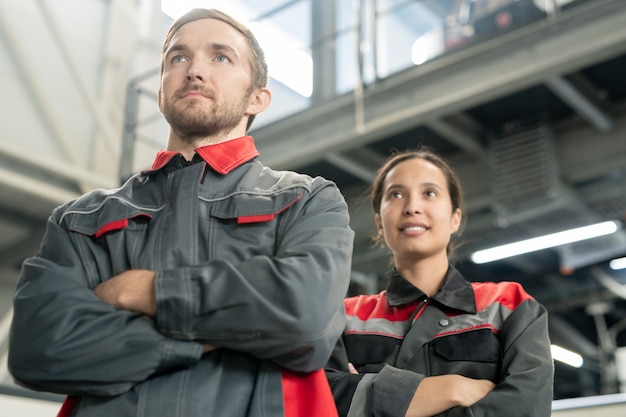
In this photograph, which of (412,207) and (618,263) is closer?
(412,207)

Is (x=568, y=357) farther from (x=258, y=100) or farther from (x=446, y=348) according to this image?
(x=258, y=100)

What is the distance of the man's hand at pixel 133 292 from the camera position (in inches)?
44.8

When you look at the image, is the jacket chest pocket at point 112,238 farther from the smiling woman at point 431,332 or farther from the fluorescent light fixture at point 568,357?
the fluorescent light fixture at point 568,357

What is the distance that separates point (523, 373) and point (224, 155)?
29.8 inches

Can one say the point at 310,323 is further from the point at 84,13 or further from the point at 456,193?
the point at 84,13

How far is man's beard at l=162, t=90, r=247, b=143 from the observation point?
1373mm

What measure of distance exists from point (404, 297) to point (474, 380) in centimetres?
35

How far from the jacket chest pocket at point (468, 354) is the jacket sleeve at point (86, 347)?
72 centimetres

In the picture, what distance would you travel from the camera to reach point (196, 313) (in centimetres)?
111

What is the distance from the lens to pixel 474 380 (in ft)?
5.07

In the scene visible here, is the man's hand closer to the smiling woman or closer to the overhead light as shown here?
the smiling woman

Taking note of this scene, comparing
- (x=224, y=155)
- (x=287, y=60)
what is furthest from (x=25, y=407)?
(x=287, y=60)

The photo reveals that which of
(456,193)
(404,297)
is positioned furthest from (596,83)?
(404,297)

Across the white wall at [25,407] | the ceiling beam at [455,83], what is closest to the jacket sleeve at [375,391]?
the white wall at [25,407]
